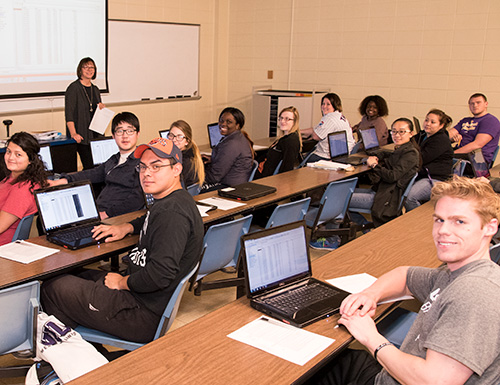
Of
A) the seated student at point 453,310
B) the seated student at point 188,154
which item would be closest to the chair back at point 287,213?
the seated student at point 188,154

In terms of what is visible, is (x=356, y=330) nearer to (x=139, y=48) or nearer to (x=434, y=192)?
(x=434, y=192)

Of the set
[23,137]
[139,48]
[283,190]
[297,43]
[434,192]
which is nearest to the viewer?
[434,192]

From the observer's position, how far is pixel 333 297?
7.07ft

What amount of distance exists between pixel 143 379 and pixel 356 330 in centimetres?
75

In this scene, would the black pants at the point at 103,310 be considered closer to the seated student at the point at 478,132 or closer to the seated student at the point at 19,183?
the seated student at the point at 19,183

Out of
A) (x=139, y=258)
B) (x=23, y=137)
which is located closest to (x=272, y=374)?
(x=139, y=258)

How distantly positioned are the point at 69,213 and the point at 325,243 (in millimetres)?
2768

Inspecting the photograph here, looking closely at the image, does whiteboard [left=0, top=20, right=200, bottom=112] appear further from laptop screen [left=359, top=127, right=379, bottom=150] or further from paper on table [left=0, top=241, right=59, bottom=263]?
paper on table [left=0, top=241, right=59, bottom=263]

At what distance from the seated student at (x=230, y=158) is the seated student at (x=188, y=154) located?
1.40 feet

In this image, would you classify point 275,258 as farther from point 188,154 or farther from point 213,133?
point 213,133

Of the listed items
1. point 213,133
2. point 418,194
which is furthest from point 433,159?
point 213,133

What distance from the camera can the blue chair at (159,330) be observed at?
2.31 m

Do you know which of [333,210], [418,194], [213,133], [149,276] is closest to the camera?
[149,276]

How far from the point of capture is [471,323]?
1.43 metres
